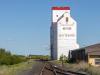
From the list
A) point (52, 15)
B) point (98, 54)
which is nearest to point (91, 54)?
point (98, 54)

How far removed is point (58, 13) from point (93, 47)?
3536 inches

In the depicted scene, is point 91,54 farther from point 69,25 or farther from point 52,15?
point 52,15

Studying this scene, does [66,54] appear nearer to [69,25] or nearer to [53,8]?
[69,25]

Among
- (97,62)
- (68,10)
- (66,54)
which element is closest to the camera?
(97,62)

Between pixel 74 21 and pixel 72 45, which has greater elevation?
pixel 74 21

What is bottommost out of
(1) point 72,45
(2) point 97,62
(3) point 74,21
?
(2) point 97,62

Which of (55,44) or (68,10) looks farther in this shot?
(68,10)

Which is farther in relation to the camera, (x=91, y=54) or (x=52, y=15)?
(x=52, y=15)

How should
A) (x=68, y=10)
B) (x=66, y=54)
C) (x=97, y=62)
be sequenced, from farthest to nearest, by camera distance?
(x=68, y=10)
(x=66, y=54)
(x=97, y=62)

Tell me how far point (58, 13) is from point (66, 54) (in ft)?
97.7

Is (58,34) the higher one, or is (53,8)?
(53,8)

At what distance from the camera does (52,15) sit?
500ft

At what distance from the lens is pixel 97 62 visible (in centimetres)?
6022

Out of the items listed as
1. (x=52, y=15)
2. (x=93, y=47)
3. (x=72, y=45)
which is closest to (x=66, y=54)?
(x=72, y=45)
